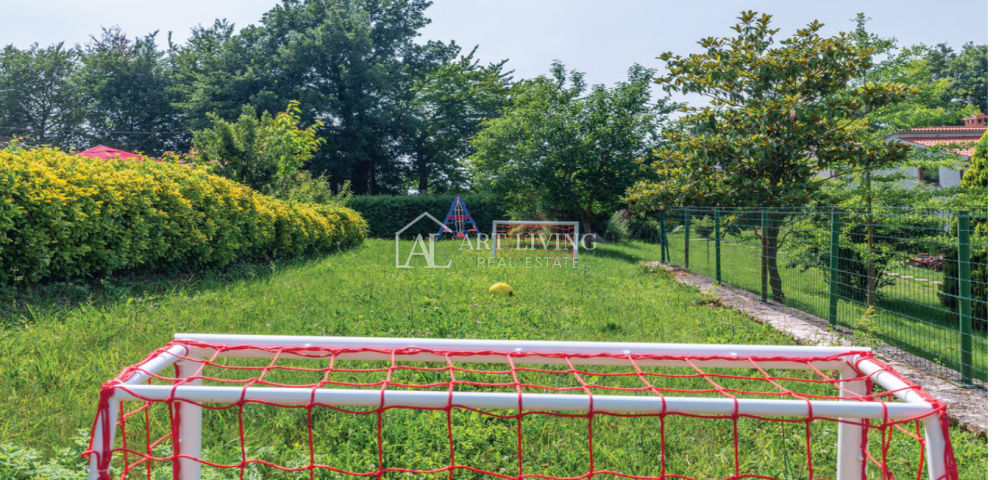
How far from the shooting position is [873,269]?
260 inches

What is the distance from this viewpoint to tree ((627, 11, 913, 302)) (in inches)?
252

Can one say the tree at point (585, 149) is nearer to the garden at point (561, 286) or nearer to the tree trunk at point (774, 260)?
the garden at point (561, 286)

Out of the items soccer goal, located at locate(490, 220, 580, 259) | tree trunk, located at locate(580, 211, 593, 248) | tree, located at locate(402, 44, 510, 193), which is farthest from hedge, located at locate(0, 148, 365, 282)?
tree, located at locate(402, 44, 510, 193)

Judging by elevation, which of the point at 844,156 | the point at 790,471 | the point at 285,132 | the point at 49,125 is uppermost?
the point at 49,125

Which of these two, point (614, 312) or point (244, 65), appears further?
point (244, 65)

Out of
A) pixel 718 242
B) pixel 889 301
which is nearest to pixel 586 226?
pixel 718 242

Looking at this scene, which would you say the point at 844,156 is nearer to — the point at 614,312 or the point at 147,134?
the point at 614,312

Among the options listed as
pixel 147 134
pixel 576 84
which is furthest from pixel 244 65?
pixel 576 84

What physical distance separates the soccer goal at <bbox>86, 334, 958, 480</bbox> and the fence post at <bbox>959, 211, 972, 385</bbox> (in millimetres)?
911

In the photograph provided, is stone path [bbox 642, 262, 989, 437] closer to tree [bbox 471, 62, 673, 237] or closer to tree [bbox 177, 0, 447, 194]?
tree [bbox 471, 62, 673, 237]

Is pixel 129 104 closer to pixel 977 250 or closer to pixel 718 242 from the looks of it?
pixel 718 242

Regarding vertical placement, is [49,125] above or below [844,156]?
above

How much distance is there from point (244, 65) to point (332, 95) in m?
4.38

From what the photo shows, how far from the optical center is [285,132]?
13.3 m
